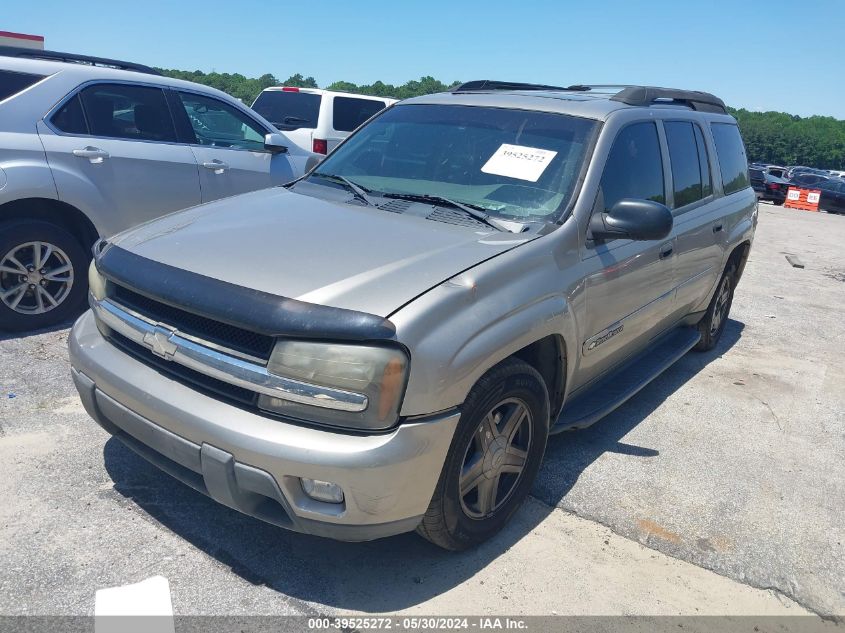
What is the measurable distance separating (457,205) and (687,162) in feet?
6.84

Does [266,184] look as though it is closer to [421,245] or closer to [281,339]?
[421,245]

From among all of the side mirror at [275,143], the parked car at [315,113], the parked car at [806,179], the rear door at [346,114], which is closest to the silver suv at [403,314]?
the side mirror at [275,143]

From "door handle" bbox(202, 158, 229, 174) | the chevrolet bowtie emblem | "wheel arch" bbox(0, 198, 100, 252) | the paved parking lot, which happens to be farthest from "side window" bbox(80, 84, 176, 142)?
the chevrolet bowtie emblem

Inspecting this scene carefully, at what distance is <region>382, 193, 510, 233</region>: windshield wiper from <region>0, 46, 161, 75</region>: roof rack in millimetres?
3506

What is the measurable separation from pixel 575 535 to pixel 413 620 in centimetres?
95

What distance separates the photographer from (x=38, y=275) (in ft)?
15.8

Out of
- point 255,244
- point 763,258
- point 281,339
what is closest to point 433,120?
point 255,244

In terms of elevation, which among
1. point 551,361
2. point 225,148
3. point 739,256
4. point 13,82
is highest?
point 13,82

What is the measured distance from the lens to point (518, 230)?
10.2 feet

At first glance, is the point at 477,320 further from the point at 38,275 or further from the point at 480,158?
the point at 38,275

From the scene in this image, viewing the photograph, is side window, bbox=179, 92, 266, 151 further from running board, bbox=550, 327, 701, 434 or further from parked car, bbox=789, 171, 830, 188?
parked car, bbox=789, 171, 830, 188

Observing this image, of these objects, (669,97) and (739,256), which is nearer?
(669,97)

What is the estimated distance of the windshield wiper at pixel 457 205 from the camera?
10.4 feet

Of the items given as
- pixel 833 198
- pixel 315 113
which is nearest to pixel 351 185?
pixel 315 113
